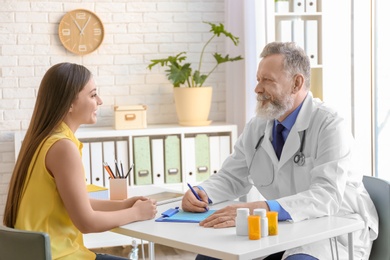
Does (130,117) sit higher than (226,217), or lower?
higher

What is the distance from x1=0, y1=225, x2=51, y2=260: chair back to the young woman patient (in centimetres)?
19

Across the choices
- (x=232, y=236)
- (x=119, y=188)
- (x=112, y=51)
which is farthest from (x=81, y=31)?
(x=232, y=236)

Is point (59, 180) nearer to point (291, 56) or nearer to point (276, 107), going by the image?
point (276, 107)

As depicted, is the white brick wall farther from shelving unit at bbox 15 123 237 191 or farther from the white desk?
the white desk

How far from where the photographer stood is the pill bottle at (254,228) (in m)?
2.25

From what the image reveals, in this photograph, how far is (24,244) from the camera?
2.15m

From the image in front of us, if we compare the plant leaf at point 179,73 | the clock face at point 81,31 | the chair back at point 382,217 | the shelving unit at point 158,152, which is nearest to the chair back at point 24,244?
the chair back at point 382,217

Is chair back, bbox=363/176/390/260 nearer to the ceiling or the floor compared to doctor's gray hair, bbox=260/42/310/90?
nearer to the floor

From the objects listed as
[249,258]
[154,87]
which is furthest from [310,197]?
[154,87]

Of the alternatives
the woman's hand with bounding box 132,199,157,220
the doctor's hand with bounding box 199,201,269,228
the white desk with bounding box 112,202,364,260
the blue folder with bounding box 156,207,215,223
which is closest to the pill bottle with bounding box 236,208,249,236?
the white desk with bounding box 112,202,364,260

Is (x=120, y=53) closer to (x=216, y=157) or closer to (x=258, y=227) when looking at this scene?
(x=216, y=157)

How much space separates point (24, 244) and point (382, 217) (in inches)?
54.2

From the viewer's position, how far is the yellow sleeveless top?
2.41 m

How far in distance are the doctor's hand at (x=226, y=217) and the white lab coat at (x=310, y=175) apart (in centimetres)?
9
